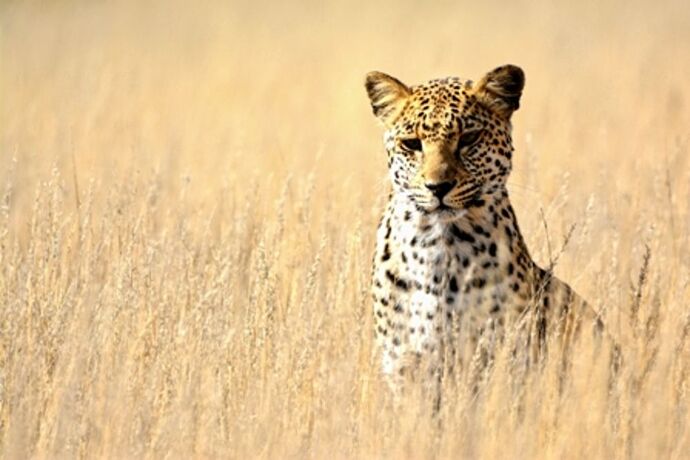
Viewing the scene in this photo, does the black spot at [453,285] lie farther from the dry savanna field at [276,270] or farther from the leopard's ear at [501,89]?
the leopard's ear at [501,89]

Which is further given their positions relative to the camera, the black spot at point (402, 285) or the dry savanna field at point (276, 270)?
the black spot at point (402, 285)

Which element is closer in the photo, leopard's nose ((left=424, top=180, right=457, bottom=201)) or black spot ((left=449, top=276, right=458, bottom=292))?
leopard's nose ((left=424, top=180, right=457, bottom=201))

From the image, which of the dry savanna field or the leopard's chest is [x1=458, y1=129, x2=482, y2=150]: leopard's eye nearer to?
the leopard's chest

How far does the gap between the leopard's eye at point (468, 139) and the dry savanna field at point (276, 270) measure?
1.65ft

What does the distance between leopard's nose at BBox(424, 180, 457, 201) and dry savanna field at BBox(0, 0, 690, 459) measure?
487 millimetres

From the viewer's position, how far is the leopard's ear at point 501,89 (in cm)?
624

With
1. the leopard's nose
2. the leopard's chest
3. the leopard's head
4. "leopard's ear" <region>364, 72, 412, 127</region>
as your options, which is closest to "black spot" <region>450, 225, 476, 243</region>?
the leopard's chest

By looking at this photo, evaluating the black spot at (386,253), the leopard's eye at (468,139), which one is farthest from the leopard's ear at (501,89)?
the black spot at (386,253)

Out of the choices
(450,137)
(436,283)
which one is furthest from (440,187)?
(436,283)

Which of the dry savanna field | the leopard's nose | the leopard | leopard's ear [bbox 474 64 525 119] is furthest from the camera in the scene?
leopard's ear [bbox 474 64 525 119]

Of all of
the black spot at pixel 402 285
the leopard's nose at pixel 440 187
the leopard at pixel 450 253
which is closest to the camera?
the leopard's nose at pixel 440 187

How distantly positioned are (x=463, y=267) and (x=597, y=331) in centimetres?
52

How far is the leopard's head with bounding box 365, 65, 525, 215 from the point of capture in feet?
19.5

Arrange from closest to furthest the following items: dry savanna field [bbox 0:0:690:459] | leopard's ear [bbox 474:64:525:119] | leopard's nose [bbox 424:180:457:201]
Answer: dry savanna field [bbox 0:0:690:459]
leopard's nose [bbox 424:180:457:201]
leopard's ear [bbox 474:64:525:119]
